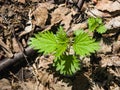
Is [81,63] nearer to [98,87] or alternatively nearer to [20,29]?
[98,87]

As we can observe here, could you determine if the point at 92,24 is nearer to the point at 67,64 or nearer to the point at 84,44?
the point at 84,44

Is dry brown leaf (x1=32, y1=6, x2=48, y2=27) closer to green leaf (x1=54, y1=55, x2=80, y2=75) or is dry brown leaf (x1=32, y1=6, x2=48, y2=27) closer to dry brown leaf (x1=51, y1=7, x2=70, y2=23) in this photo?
dry brown leaf (x1=51, y1=7, x2=70, y2=23)

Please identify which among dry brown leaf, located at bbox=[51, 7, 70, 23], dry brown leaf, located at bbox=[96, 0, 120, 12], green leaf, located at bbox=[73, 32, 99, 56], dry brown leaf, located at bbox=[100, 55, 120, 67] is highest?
dry brown leaf, located at bbox=[51, 7, 70, 23]

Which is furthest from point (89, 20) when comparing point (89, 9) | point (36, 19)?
point (36, 19)

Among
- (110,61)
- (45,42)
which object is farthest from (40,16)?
(110,61)

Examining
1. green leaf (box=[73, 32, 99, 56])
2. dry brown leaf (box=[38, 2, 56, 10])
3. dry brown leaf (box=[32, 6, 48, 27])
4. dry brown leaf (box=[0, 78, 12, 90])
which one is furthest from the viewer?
dry brown leaf (box=[38, 2, 56, 10])

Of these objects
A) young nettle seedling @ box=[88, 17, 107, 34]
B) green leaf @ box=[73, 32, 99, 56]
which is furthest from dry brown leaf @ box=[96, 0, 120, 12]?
green leaf @ box=[73, 32, 99, 56]
